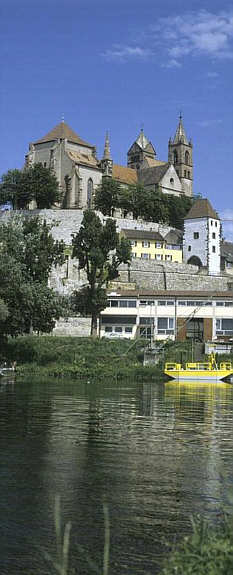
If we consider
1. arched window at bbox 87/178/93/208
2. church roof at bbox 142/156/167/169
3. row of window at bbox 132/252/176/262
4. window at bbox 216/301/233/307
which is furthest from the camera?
church roof at bbox 142/156/167/169

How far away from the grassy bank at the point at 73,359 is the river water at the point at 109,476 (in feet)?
67.2

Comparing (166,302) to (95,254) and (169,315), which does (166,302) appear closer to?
(169,315)

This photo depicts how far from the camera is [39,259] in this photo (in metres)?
55.0

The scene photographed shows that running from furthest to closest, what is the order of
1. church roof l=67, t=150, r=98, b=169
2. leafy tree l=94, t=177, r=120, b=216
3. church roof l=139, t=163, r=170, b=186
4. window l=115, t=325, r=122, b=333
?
church roof l=139, t=163, r=170, b=186, church roof l=67, t=150, r=98, b=169, leafy tree l=94, t=177, r=120, b=216, window l=115, t=325, r=122, b=333

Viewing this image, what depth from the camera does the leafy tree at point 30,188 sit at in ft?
347

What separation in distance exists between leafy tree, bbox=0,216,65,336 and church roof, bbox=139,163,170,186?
89.1 meters

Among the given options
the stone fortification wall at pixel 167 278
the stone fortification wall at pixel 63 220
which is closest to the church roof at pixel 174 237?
the stone fortification wall at pixel 167 278

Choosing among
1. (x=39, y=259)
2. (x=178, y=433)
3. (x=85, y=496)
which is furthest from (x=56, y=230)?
(x=85, y=496)

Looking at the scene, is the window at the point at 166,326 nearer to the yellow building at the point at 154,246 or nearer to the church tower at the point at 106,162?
the yellow building at the point at 154,246

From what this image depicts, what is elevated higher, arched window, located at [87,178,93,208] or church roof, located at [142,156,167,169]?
church roof, located at [142,156,167,169]

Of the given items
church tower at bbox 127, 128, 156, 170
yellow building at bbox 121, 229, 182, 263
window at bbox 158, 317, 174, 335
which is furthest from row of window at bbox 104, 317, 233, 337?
church tower at bbox 127, 128, 156, 170

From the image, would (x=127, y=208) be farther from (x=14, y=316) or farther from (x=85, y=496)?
(x=85, y=496)

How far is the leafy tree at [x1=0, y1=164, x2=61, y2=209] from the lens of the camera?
10575 cm

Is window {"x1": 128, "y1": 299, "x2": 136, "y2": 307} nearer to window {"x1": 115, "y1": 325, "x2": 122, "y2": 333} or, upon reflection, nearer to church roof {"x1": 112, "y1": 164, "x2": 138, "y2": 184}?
window {"x1": 115, "y1": 325, "x2": 122, "y2": 333}
